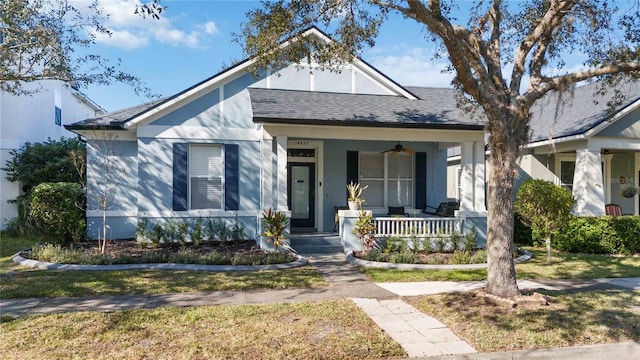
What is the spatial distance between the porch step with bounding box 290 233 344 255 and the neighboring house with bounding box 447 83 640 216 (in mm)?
6116

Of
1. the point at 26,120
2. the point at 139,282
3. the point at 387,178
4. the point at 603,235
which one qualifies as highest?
the point at 26,120

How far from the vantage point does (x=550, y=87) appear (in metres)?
6.64

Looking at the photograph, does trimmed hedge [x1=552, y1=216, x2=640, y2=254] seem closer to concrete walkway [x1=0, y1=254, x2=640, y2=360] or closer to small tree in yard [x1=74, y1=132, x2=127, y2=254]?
concrete walkway [x1=0, y1=254, x2=640, y2=360]

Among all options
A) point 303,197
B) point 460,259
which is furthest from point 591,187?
point 303,197

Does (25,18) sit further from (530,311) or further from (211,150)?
(530,311)

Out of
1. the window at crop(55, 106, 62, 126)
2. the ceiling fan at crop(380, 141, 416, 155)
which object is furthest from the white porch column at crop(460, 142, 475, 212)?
the window at crop(55, 106, 62, 126)

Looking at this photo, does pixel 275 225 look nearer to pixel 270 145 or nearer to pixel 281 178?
pixel 281 178

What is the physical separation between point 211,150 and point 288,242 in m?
3.80

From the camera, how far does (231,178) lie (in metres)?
12.4

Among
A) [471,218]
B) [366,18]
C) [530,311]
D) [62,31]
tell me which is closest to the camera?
[530,311]

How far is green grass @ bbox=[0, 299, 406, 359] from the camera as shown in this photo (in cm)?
459

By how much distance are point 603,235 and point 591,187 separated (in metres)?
1.99

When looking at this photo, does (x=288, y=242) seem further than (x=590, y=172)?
No

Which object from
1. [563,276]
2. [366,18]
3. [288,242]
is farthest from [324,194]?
[563,276]
